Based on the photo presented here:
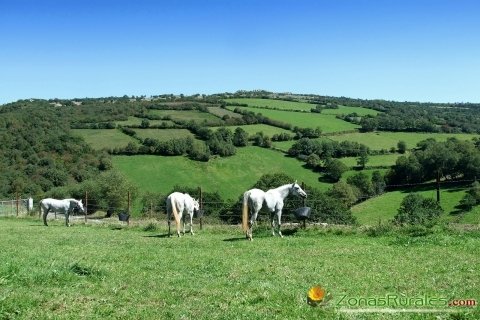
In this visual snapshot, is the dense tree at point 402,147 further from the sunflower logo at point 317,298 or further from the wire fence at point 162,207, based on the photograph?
the sunflower logo at point 317,298

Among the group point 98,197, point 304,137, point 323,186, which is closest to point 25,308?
point 98,197

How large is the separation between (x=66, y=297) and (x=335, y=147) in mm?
94494

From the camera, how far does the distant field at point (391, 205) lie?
1817 inches

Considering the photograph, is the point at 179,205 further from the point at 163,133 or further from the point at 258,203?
the point at 163,133

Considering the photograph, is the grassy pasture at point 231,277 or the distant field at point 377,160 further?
the distant field at point 377,160

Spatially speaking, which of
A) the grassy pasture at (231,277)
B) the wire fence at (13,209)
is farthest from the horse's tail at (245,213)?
the wire fence at (13,209)

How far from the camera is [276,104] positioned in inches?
5581

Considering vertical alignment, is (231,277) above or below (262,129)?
below

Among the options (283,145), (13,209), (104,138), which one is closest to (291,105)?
(283,145)

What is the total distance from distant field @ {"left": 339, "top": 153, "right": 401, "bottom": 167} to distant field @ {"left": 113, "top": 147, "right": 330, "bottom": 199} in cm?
862

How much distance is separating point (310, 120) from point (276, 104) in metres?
24.0

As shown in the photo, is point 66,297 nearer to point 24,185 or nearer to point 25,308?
point 25,308

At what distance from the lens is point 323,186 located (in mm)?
83500

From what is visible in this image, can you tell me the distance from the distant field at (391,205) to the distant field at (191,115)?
59916 mm
